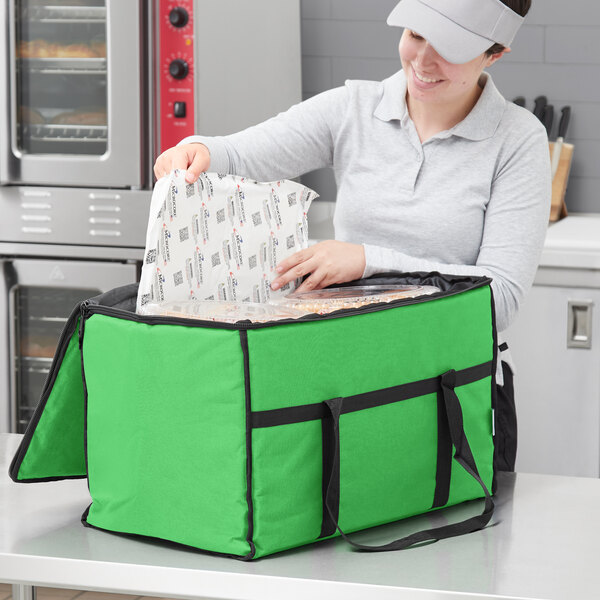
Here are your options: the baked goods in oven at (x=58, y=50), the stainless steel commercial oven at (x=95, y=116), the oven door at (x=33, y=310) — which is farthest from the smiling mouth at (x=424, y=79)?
the baked goods in oven at (x=58, y=50)

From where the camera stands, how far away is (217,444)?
116 cm

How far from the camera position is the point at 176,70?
296cm

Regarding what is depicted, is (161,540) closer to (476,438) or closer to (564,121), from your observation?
(476,438)

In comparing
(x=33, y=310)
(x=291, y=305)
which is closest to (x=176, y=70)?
(x=33, y=310)

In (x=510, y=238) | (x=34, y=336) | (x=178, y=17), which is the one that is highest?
(x=178, y=17)

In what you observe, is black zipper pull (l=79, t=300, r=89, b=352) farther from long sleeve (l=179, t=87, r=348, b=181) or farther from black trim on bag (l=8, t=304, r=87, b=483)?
long sleeve (l=179, t=87, r=348, b=181)

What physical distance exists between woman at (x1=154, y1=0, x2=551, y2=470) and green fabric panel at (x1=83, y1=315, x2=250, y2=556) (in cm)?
36

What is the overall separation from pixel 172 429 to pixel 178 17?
6.62 feet

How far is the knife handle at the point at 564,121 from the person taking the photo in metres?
3.20

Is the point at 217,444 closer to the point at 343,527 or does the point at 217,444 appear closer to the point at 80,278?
the point at 343,527

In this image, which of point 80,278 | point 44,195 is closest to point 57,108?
point 44,195

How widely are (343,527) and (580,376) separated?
167 cm

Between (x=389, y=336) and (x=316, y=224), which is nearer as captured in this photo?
(x=389, y=336)

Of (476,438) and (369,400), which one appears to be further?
(476,438)
